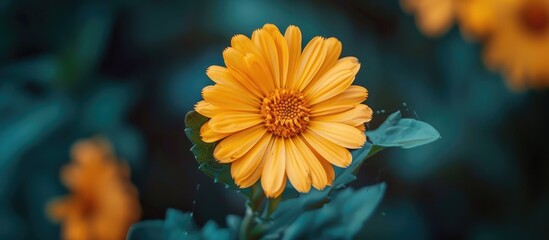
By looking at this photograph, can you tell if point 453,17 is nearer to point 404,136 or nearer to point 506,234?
point 506,234

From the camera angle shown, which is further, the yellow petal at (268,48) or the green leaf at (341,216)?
the green leaf at (341,216)

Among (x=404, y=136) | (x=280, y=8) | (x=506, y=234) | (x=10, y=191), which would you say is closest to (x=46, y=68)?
(x=10, y=191)

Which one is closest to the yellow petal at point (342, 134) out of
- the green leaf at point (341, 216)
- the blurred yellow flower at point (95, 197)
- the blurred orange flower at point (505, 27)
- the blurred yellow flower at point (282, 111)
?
the blurred yellow flower at point (282, 111)

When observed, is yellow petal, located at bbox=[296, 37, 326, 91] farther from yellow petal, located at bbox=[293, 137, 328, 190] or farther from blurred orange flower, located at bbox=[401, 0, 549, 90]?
blurred orange flower, located at bbox=[401, 0, 549, 90]

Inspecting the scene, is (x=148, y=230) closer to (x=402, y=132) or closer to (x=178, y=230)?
(x=178, y=230)

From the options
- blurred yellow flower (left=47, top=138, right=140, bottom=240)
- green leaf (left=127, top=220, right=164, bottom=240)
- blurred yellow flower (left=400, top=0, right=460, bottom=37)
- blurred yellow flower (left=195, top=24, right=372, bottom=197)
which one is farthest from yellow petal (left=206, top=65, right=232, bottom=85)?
blurred yellow flower (left=400, top=0, right=460, bottom=37)

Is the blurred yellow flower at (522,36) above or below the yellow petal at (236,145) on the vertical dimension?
below

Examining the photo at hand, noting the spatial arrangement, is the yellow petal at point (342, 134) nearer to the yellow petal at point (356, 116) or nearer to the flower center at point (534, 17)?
the yellow petal at point (356, 116)

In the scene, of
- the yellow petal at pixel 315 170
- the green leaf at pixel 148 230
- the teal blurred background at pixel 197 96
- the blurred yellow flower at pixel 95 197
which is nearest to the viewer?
the yellow petal at pixel 315 170
